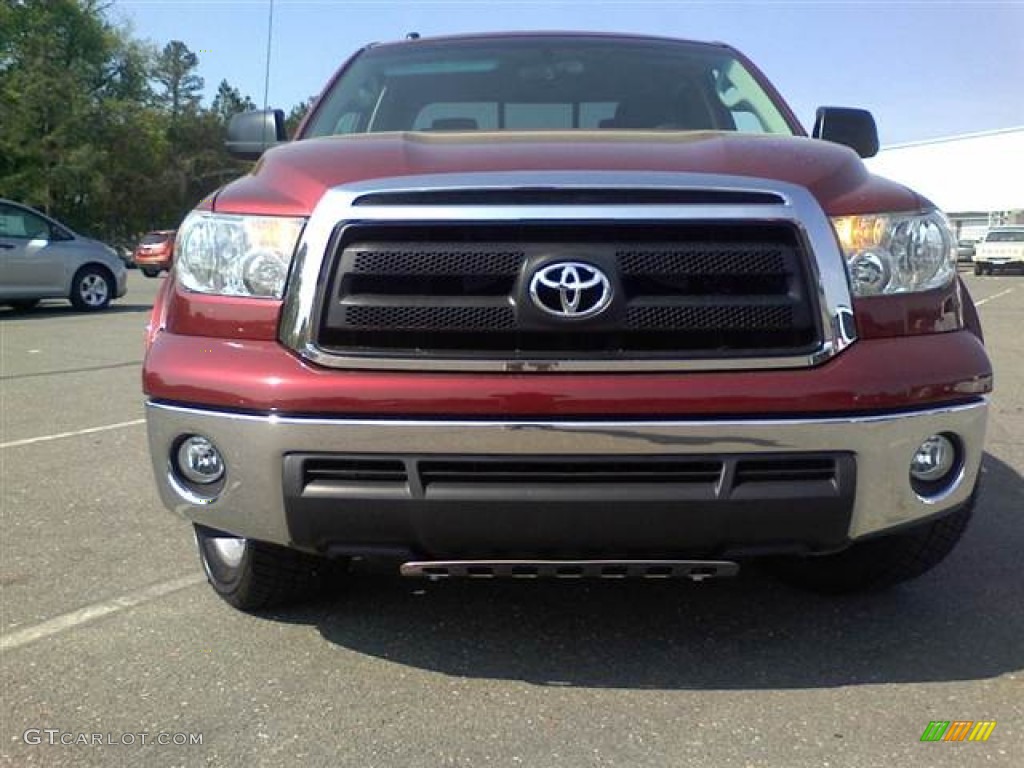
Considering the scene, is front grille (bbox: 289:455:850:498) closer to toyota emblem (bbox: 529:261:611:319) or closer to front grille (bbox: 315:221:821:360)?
front grille (bbox: 315:221:821:360)

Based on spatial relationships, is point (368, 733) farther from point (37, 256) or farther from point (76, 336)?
point (37, 256)

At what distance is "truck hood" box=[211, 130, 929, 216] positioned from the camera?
2.63 m

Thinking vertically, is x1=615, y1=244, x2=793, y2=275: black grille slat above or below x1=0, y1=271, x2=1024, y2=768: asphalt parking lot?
above

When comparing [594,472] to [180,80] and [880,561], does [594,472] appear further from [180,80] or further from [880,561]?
[180,80]

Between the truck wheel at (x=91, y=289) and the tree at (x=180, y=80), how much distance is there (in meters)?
71.9

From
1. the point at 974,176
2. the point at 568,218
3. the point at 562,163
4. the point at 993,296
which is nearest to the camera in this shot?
the point at 568,218

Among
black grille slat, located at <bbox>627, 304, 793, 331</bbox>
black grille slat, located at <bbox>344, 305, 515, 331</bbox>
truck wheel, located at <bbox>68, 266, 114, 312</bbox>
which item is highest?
black grille slat, located at <bbox>627, 304, 793, 331</bbox>

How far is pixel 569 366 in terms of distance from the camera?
2473mm

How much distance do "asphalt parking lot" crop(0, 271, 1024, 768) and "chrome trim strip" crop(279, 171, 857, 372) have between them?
886 millimetres

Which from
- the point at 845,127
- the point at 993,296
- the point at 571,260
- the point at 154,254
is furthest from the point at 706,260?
the point at 154,254

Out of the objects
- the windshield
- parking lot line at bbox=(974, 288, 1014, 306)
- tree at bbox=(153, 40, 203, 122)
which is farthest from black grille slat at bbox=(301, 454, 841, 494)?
tree at bbox=(153, 40, 203, 122)

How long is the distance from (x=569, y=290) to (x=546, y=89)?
6.29 feet

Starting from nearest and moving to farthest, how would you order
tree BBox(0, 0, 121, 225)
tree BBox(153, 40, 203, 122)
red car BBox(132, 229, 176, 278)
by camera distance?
red car BBox(132, 229, 176, 278) → tree BBox(0, 0, 121, 225) → tree BBox(153, 40, 203, 122)

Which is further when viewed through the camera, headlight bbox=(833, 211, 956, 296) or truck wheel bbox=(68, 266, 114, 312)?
truck wheel bbox=(68, 266, 114, 312)
